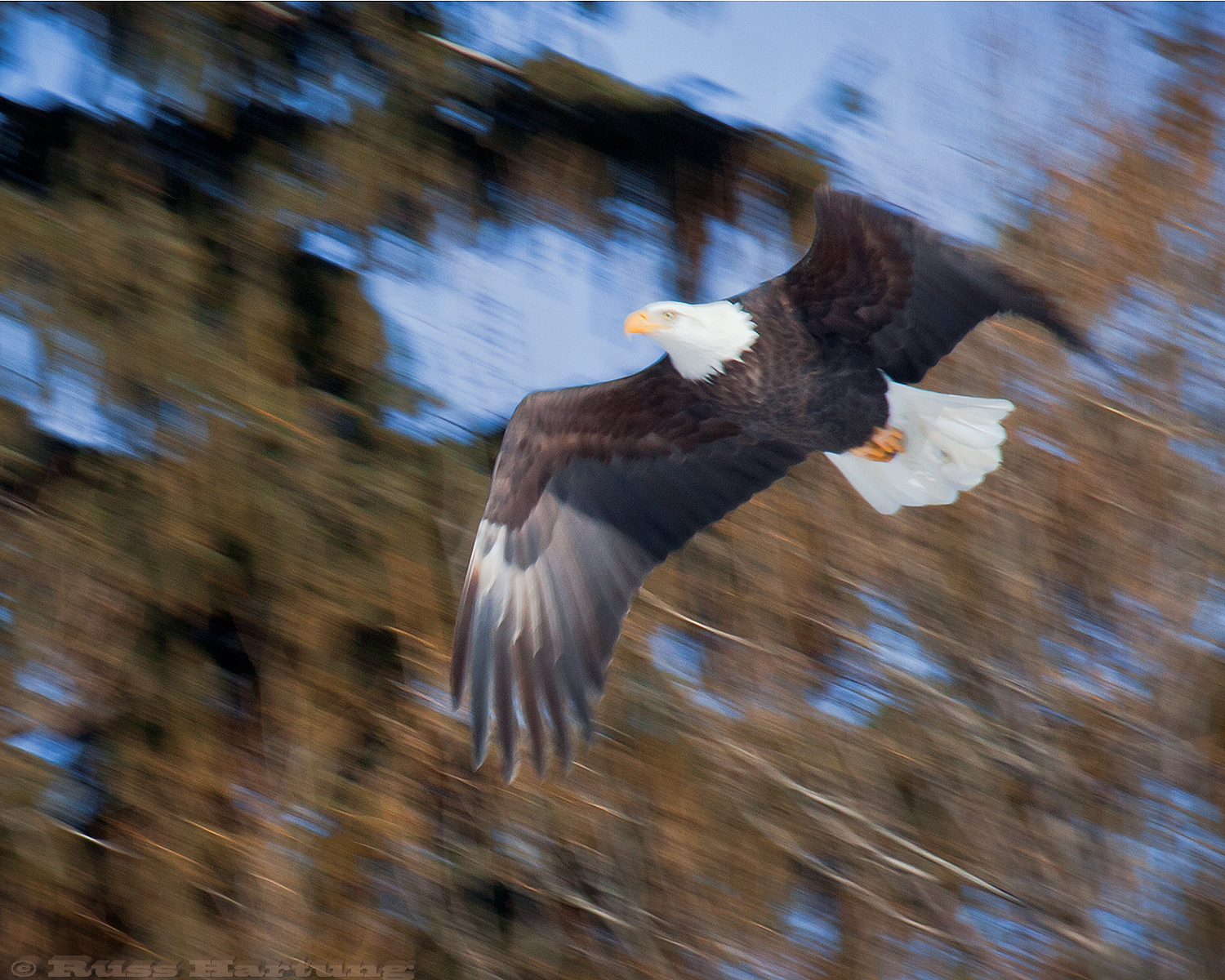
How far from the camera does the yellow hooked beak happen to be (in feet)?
11.2

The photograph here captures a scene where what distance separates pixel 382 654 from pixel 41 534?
1.12m

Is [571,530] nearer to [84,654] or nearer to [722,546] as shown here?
[722,546]

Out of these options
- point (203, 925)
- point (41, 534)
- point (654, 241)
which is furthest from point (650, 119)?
point (203, 925)

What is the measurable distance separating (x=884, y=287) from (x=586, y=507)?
44.0 inches

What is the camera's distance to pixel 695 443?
12.1 ft

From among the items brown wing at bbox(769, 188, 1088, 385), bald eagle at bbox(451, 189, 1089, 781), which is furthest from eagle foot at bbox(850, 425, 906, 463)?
brown wing at bbox(769, 188, 1088, 385)

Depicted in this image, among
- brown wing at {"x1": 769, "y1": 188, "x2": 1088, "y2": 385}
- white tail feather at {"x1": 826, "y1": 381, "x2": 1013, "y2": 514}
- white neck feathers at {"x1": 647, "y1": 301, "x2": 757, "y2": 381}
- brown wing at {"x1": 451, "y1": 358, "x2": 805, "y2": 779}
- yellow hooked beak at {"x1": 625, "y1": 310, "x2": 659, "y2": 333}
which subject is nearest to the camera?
brown wing at {"x1": 769, "y1": 188, "x2": 1088, "y2": 385}

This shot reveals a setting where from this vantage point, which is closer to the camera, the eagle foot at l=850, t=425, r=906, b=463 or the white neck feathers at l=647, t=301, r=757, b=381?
the white neck feathers at l=647, t=301, r=757, b=381

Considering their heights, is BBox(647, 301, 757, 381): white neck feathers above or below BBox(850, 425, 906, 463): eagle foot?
above

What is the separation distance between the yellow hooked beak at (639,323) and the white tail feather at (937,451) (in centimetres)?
78

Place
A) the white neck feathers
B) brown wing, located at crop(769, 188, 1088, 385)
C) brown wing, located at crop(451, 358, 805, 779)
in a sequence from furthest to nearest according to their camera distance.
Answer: brown wing, located at crop(451, 358, 805, 779) → the white neck feathers → brown wing, located at crop(769, 188, 1088, 385)

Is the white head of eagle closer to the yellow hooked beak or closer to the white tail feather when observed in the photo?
the yellow hooked beak

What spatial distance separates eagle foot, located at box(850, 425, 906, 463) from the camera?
3672 millimetres

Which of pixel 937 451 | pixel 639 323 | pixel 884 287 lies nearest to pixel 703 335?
pixel 639 323
